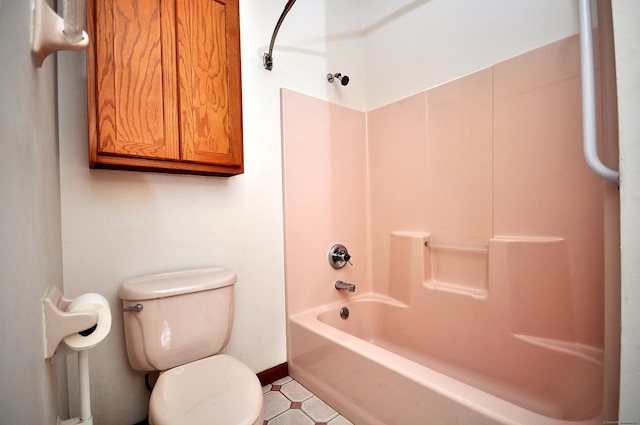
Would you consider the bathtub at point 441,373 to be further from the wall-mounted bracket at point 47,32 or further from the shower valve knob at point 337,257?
the wall-mounted bracket at point 47,32

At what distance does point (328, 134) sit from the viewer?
5.86 ft

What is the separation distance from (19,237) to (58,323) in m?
0.22

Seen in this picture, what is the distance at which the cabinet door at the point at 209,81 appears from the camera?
3.67 feet

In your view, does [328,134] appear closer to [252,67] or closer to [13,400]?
[252,67]

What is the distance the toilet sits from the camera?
2.79ft

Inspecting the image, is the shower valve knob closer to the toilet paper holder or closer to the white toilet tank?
the white toilet tank

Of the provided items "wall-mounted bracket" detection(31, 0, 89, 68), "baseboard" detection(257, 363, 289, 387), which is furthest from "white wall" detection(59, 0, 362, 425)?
"wall-mounted bracket" detection(31, 0, 89, 68)

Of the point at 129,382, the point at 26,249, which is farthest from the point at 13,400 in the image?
the point at 129,382

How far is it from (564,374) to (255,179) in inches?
64.7

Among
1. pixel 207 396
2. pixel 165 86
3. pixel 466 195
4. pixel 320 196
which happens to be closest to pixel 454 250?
pixel 466 195

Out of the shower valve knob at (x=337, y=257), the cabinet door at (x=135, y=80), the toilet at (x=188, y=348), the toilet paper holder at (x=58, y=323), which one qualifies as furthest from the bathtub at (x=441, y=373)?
the cabinet door at (x=135, y=80)

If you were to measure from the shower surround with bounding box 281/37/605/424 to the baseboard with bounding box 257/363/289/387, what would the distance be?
0.04 metres

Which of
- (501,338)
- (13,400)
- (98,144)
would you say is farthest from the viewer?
(501,338)

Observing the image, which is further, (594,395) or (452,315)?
(452,315)
